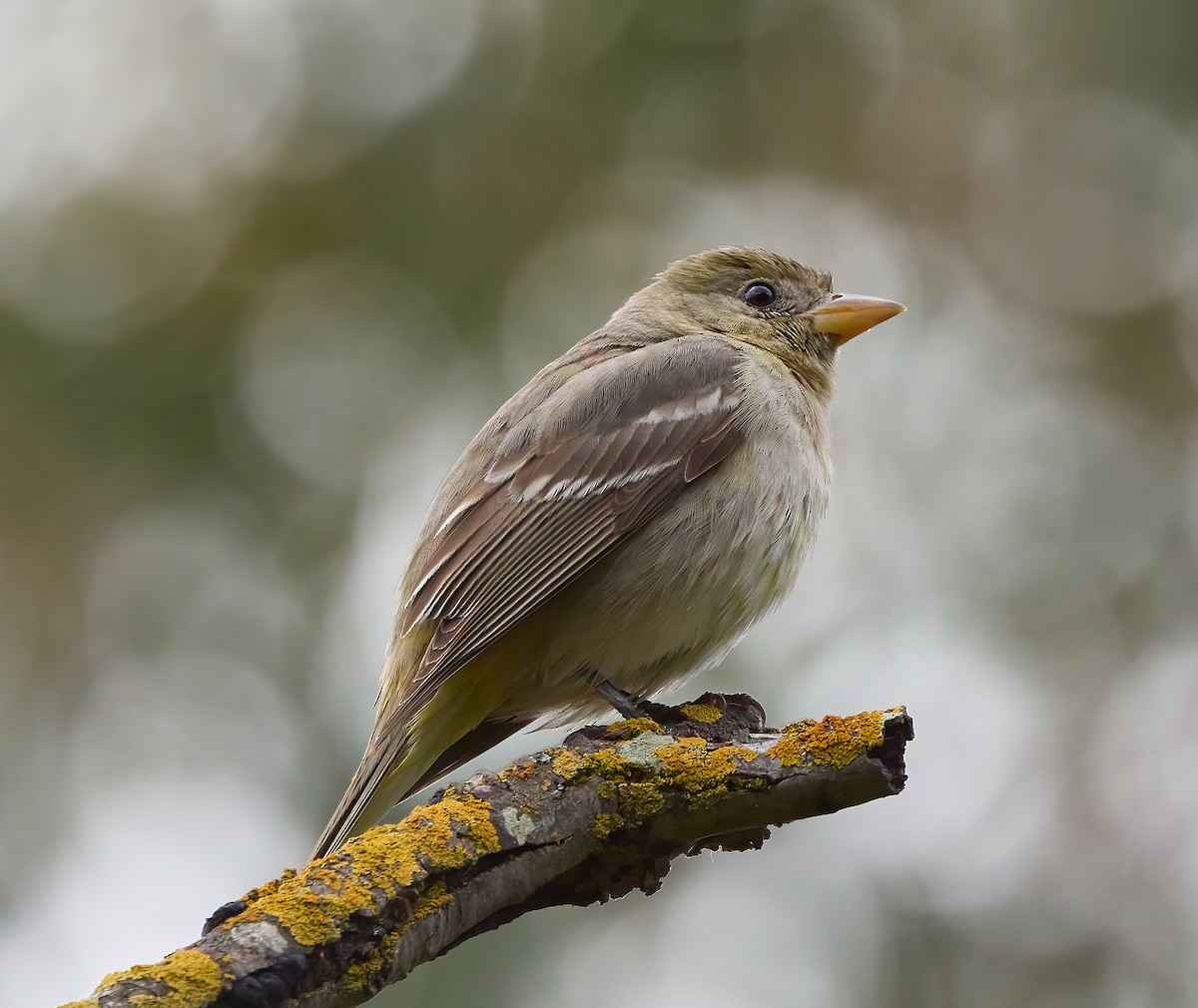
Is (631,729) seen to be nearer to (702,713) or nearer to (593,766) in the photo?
(593,766)

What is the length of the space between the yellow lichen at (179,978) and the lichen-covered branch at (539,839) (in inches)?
4.7

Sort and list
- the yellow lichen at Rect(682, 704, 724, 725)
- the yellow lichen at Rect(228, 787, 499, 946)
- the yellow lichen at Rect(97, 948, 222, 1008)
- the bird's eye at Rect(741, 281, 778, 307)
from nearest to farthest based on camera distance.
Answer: the yellow lichen at Rect(97, 948, 222, 1008)
the yellow lichen at Rect(228, 787, 499, 946)
the yellow lichen at Rect(682, 704, 724, 725)
the bird's eye at Rect(741, 281, 778, 307)

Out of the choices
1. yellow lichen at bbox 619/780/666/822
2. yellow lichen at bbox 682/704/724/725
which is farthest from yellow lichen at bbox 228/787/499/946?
yellow lichen at bbox 682/704/724/725


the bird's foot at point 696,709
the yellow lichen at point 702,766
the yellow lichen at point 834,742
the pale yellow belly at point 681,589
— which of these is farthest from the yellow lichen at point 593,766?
the pale yellow belly at point 681,589

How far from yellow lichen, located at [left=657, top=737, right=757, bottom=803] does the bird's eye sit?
3107mm

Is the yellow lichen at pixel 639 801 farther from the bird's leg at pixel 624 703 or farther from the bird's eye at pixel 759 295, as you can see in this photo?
the bird's eye at pixel 759 295

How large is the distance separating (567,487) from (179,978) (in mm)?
2871

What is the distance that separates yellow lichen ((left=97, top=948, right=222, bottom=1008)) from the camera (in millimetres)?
2631

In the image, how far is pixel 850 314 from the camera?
6.25 metres

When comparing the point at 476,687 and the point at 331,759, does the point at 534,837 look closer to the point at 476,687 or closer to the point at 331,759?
the point at 476,687

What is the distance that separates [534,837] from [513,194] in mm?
5397

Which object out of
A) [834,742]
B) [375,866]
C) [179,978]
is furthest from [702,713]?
[179,978]

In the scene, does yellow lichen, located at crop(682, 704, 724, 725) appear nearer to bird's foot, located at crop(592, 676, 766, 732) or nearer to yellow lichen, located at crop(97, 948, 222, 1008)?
bird's foot, located at crop(592, 676, 766, 732)

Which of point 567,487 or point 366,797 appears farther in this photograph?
point 567,487
